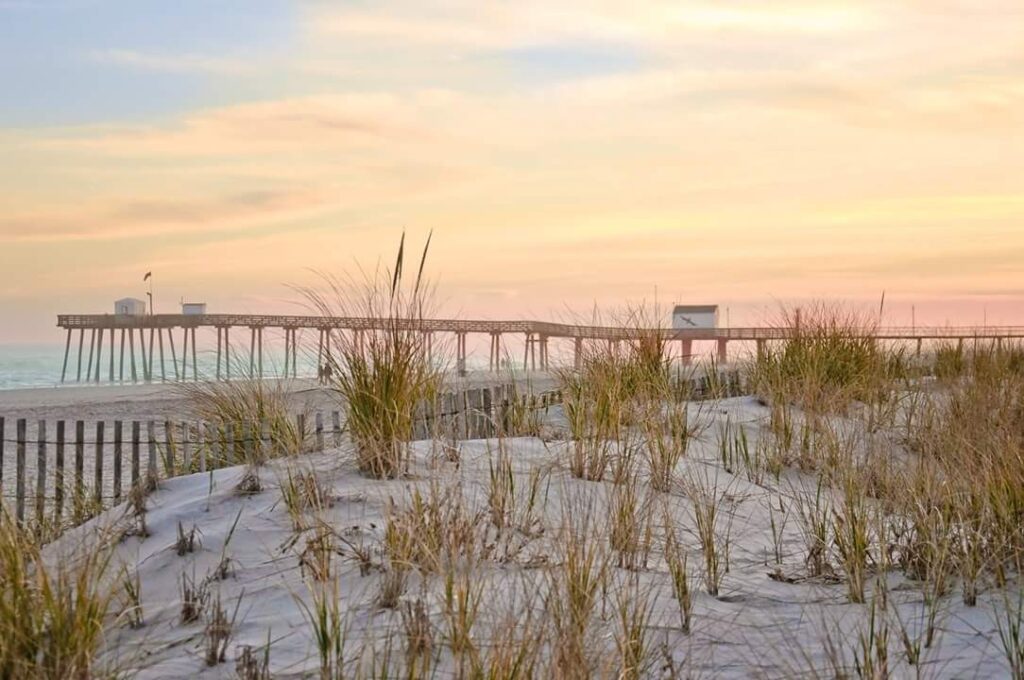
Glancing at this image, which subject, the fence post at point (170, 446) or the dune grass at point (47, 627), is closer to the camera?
the dune grass at point (47, 627)

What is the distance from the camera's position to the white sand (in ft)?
11.5

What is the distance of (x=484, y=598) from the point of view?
3.80 meters

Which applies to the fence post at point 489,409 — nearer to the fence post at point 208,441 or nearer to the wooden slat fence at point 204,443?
the wooden slat fence at point 204,443

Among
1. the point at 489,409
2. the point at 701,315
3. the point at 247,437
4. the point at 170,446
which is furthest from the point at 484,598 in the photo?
the point at 701,315

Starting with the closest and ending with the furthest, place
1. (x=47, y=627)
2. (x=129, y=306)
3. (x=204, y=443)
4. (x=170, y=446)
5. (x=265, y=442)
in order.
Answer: (x=47, y=627)
(x=265, y=442)
(x=204, y=443)
(x=170, y=446)
(x=129, y=306)

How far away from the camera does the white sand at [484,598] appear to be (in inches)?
138

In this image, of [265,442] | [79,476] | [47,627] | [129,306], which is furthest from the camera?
[129,306]

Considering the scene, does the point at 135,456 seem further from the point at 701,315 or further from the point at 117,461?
the point at 701,315

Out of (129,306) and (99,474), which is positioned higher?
(129,306)

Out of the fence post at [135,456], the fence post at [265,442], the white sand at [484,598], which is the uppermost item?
the fence post at [265,442]

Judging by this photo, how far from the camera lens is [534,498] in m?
5.12

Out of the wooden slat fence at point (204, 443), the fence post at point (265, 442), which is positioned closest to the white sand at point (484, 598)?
the fence post at point (265, 442)

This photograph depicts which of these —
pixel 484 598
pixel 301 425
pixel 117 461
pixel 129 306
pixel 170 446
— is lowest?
pixel 484 598

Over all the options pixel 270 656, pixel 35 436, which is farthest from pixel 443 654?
pixel 35 436
